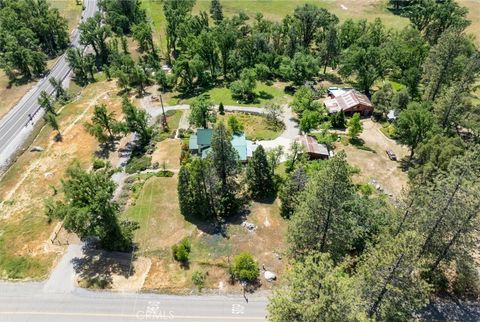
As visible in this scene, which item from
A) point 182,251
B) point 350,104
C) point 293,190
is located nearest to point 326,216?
point 293,190

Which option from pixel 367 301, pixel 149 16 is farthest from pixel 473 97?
pixel 149 16

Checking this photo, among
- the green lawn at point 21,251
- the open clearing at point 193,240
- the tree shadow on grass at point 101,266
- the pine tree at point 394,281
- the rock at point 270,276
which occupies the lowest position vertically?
the green lawn at point 21,251

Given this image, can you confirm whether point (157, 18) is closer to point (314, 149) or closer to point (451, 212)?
point (314, 149)

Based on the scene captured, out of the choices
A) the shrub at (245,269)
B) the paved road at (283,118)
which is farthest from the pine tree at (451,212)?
the paved road at (283,118)

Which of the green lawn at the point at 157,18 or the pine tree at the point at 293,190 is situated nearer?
the pine tree at the point at 293,190

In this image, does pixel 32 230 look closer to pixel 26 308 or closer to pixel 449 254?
pixel 26 308

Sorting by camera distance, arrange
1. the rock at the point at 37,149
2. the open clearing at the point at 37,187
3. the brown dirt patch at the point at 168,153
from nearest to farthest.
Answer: the open clearing at the point at 37,187, the brown dirt patch at the point at 168,153, the rock at the point at 37,149

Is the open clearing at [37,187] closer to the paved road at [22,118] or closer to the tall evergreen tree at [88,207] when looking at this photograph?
the paved road at [22,118]
